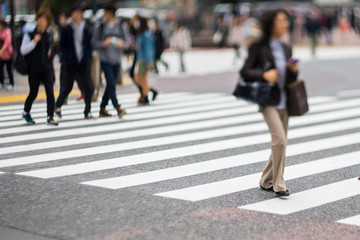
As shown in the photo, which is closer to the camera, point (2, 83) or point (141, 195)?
point (141, 195)

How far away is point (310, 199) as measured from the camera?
710 centimetres

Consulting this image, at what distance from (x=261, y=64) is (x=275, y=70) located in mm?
172

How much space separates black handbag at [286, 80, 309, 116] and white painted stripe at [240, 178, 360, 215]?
80cm

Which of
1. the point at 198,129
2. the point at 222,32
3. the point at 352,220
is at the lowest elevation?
the point at 222,32

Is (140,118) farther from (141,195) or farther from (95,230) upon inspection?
(95,230)

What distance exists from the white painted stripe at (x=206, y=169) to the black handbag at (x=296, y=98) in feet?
3.37

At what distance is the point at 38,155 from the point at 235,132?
346 centimetres

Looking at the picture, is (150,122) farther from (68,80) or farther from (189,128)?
(68,80)

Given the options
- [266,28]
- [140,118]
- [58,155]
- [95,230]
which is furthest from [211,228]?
[140,118]

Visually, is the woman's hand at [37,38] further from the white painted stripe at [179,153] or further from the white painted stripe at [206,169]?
the white painted stripe at [206,169]

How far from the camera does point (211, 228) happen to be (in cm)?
595

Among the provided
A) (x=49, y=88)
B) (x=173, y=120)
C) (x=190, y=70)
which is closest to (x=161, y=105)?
(x=173, y=120)

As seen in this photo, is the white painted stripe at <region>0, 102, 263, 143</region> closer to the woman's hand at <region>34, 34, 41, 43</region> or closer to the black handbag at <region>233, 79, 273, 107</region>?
the woman's hand at <region>34, 34, 41, 43</region>

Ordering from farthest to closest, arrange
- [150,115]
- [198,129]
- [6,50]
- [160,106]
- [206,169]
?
1. [6,50]
2. [160,106]
3. [150,115]
4. [198,129]
5. [206,169]
